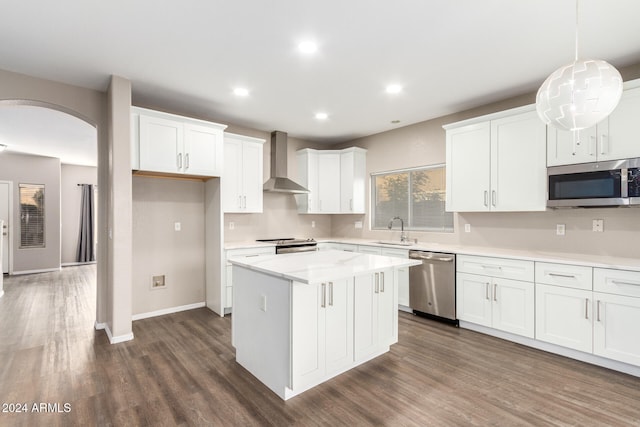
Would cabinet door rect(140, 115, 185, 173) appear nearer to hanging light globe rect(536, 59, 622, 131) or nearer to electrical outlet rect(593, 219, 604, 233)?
hanging light globe rect(536, 59, 622, 131)

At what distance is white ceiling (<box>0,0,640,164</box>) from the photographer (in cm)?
218

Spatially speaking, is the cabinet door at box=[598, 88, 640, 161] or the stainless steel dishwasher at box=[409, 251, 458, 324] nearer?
the cabinet door at box=[598, 88, 640, 161]

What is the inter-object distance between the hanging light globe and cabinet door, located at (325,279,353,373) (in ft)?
5.81

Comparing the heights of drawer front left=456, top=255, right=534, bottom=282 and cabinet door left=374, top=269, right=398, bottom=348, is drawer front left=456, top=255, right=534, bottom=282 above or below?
above

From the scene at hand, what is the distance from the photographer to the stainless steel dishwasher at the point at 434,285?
12.3ft

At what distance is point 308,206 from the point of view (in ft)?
18.0

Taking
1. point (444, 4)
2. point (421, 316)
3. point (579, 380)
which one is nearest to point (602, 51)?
point (444, 4)

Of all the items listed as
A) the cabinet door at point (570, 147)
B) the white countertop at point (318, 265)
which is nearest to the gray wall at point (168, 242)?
the white countertop at point (318, 265)

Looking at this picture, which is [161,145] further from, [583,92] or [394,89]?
[583,92]

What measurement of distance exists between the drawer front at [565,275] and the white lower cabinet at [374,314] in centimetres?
142

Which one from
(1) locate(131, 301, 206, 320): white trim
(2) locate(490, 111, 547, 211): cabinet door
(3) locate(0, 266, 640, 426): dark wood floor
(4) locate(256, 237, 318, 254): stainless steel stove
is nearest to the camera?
(3) locate(0, 266, 640, 426): dark wood floor

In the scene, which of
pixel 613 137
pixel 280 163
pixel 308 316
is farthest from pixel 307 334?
pixel 280 163

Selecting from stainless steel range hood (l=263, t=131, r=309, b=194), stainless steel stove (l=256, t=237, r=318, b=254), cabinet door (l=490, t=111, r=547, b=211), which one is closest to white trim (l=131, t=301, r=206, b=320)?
stainless steel stove (l=256, t=237, r=318, b=254)

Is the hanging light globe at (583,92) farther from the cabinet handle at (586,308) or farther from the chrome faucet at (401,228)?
the chrome faucet at (401,228)
